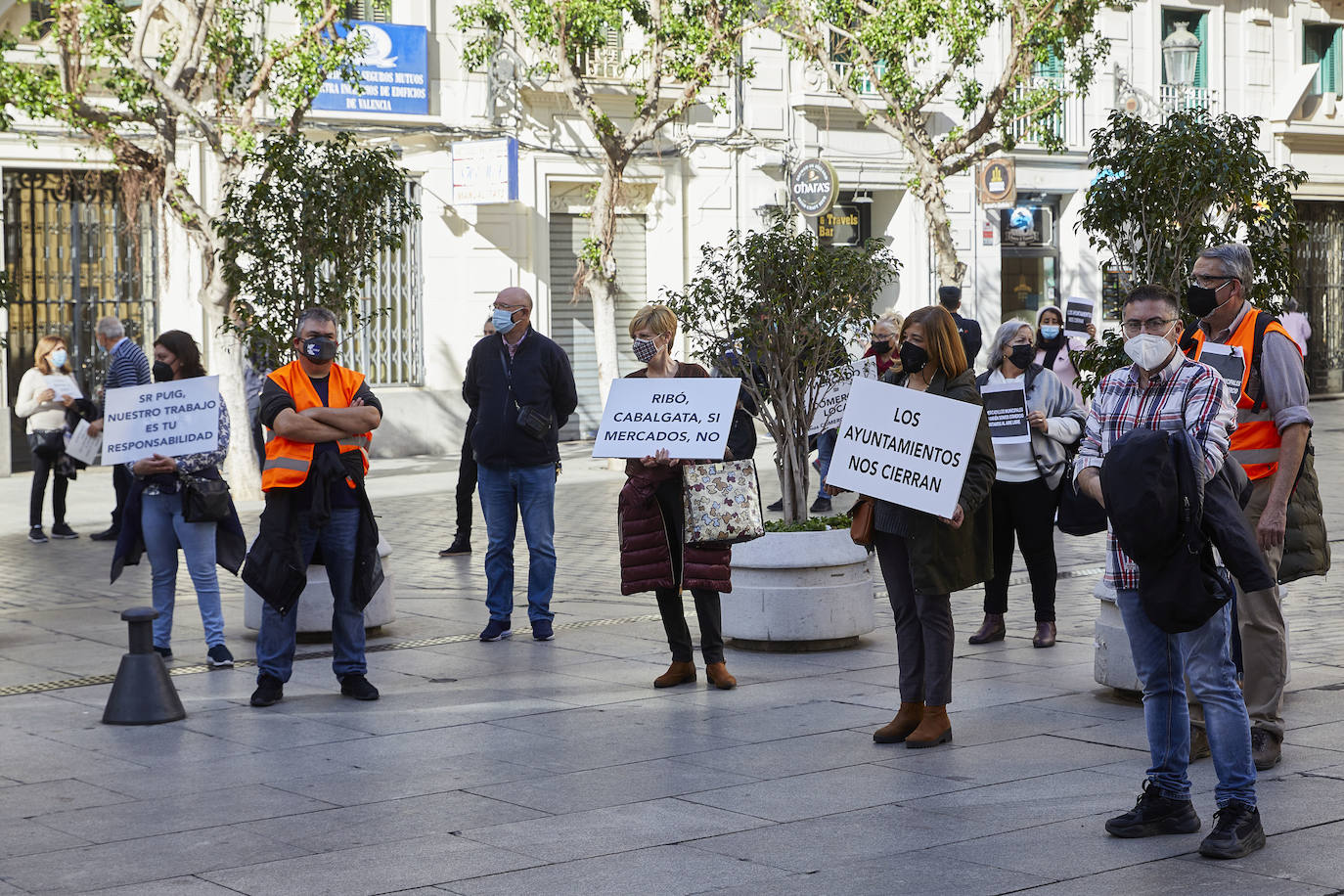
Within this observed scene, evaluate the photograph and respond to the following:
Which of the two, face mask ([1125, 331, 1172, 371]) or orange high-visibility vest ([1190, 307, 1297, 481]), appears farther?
orange high-visibility vest ([1190, 307, 1297, 481])

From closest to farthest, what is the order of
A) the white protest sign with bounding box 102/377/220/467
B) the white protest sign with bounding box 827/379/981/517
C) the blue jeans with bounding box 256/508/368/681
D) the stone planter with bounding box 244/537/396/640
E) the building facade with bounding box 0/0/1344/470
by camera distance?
1. the white protest sign with bounding box 827/379/981/517
2. the blue jeans with bounding box 256/508/368/681
3. the white protest sign with bounding box 102/377/220/467
4. the stone planter with bounding box 244/537/396/640
5. the building facade with bounding box 0/0/1344/470

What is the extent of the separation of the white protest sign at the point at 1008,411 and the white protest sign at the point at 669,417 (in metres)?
1.76

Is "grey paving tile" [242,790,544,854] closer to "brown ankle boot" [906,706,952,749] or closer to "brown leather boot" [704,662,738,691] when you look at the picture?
"brown ankle boot" [906,706,952,749]

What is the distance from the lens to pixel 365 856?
5.49m

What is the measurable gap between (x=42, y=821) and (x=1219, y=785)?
3.82 meters

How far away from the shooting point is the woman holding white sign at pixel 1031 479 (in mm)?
9297

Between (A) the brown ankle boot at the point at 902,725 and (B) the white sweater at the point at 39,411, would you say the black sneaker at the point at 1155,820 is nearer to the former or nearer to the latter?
(A) the brown ankle boot at the point at 902,725

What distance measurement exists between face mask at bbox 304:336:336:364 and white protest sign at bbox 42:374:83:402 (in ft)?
25.8

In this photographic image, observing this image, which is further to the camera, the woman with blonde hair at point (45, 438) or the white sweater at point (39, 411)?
the white sweater at point (39, 411)

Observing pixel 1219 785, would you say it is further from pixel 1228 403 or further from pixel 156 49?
pixel 156 49

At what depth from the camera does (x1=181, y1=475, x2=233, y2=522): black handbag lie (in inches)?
351

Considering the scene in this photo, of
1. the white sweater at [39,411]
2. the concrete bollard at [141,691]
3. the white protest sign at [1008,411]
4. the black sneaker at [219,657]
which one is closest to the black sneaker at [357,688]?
the concrete bollard at [141,691]

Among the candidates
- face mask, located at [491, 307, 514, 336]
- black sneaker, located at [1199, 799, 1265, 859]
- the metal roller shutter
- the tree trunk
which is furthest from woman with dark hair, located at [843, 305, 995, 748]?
the metal roller shutter

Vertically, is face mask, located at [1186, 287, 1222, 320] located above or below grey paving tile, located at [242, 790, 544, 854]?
above
